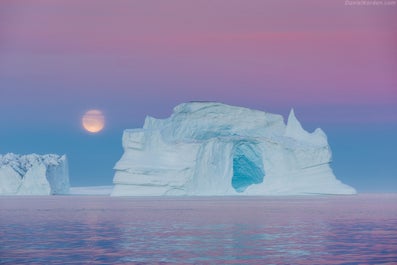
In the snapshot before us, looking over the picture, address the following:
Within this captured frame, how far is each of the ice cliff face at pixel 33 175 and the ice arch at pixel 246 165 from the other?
59.8 feet

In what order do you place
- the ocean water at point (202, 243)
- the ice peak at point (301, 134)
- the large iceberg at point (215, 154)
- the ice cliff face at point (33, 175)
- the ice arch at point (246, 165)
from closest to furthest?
the ocean water at point (202, 243)
the large iceberg at point (215, 154)
the ice peak at point (301, 134)
the ice arch at point (246, 165)
the ice cliff face at point (33, 175)

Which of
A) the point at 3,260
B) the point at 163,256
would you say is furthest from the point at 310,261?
the point at 3,260

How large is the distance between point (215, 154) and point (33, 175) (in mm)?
21336

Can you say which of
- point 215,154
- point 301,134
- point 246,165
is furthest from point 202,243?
point 246,165

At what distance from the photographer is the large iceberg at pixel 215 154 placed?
53.9 meters

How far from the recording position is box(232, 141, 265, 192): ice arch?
2313 inches

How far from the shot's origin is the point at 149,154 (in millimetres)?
54188

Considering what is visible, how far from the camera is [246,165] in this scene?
6400 centimetres

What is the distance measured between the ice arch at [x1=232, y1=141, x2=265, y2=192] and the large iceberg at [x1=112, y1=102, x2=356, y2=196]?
2.39ft

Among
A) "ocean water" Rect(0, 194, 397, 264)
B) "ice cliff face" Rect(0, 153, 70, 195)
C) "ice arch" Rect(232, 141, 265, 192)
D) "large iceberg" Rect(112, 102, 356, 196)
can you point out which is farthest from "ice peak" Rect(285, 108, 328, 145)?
"ocean water" Rect(0, 194, 397, 264)

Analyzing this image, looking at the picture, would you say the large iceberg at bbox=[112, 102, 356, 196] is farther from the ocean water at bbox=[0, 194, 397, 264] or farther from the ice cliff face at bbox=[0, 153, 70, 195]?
the ocean water at bbox=[0, 194, 397, 264]

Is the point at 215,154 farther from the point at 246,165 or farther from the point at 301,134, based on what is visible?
the point at 246,165

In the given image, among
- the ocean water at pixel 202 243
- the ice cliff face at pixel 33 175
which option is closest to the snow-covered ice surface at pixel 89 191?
the ice cliff face at pixel 33 175

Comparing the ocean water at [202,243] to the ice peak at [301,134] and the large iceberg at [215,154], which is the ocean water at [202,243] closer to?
the large iceberg at [215,154]
